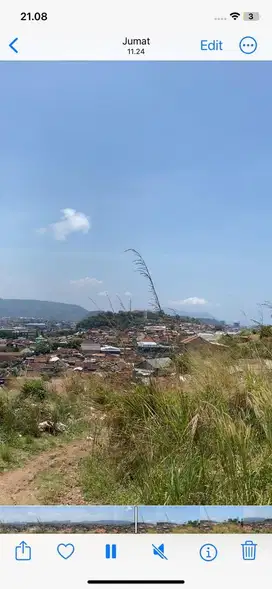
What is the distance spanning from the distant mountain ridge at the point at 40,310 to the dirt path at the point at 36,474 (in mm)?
390

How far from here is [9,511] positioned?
746 mm

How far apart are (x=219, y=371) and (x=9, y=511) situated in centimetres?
138

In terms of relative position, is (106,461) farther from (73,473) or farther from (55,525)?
(55,525)

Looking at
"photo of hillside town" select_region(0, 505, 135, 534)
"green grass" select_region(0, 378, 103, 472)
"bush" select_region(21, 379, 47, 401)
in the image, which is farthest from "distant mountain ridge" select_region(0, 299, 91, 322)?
"bush" select_region(21, 379, 47, 401)

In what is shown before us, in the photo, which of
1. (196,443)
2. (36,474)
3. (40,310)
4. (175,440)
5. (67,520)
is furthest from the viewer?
(36,474)

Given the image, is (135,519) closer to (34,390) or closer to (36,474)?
(36,474)
